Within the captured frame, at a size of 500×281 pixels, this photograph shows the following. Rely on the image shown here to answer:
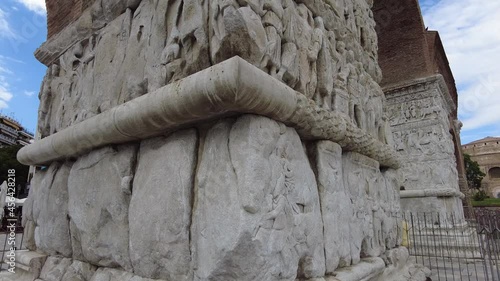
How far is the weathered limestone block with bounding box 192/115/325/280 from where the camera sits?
1.37 m

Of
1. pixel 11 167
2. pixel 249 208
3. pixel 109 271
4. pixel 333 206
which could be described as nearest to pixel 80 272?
pixel 109 271

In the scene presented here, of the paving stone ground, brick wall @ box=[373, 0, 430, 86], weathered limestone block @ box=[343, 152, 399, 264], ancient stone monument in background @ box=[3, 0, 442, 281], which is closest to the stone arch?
brick wall @ box=[373, 0, 430, 86]

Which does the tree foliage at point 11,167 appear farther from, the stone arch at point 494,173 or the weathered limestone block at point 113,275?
the stone arch at point 494,173

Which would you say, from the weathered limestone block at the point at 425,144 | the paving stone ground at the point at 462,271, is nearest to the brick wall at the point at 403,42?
the weathered limestone block at the point at 425,144

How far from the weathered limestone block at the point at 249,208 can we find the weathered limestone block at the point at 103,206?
24.2 inches

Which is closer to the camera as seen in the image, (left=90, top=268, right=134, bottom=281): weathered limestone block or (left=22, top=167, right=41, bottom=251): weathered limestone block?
(left=90, top=268, right=134, bottom=281): weathered limestone block

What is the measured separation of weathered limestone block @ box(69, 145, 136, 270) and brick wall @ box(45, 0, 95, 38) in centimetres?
157

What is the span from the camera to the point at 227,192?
1.44 meters

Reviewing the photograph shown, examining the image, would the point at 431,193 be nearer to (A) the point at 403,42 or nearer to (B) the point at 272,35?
(A) the point at 403,42

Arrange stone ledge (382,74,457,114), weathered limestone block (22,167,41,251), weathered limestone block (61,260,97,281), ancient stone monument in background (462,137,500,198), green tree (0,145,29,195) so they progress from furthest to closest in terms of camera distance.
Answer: ancient stone monument in background (462,137,500,198) → green tree (0,145,29,195) → stone ledge (382,74,457,114) → weathered limestone block (22,167,41,251) → weathered limestone block (61,260,97,281)

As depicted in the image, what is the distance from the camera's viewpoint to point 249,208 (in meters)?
1.38

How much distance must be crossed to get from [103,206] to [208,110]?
3.46 ft

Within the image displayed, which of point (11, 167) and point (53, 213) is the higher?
point (11, 167)

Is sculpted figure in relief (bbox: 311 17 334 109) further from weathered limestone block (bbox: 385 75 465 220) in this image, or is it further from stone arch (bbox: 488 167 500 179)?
stone arch (bbox: 488 167 500 179)
